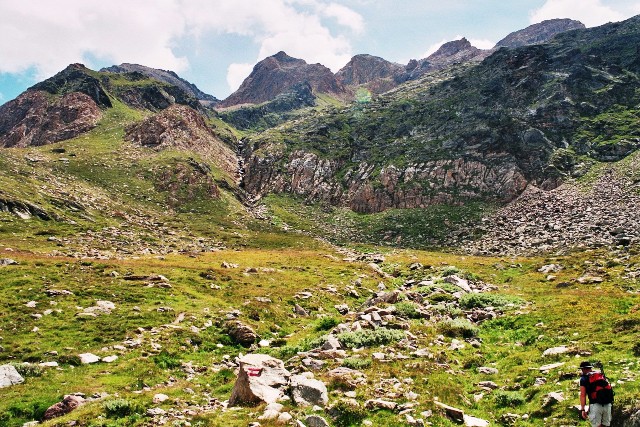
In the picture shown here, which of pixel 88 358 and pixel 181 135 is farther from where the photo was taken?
pixel 181 135

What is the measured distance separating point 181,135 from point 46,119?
6177cm

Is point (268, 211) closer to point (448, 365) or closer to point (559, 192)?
point (559, 192)

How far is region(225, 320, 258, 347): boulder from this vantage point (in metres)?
25.6

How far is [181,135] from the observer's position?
490 feet

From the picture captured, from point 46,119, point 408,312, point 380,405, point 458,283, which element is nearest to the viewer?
point 380,405

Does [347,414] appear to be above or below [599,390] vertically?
below

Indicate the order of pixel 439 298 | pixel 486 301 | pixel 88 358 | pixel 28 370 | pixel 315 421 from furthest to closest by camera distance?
pixel 439 298 < pixel 486 301 < pixel 88 358 < pixel 28 370 < pixel 315 421

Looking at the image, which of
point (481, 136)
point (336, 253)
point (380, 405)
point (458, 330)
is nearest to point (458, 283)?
point (458, 330)

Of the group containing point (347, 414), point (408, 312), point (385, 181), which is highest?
point (385, 181)

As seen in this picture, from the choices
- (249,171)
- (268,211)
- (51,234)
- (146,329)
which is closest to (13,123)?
(249,171)

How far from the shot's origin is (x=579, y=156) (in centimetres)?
10850

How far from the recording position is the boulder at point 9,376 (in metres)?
17.1

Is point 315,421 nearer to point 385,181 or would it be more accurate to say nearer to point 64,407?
point 64,407

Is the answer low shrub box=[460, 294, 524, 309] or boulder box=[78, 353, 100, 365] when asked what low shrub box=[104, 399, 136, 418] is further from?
low shrub box=[460, 294, 524, 309]
